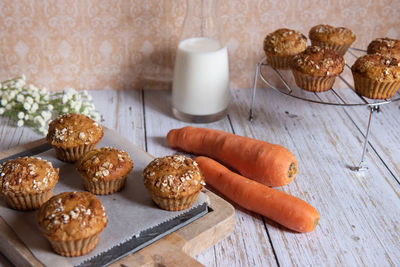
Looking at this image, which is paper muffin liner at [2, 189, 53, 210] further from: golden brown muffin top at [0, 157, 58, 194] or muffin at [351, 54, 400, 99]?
muffin at [351, 54, 400, 99]

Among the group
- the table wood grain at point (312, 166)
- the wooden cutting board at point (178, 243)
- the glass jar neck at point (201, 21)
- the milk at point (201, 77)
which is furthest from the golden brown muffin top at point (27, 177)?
the glass jar neck at point (201, 21)

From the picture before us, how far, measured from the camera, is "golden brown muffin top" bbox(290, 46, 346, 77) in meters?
1.71

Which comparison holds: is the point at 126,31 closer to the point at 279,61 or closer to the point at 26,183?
the point at 279,61

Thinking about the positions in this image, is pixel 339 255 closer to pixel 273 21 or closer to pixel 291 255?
pixel 291 255

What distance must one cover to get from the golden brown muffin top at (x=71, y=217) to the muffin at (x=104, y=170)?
13cm

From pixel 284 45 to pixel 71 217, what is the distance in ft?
3.75

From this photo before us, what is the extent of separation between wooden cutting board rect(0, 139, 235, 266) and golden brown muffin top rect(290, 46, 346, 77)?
65cm

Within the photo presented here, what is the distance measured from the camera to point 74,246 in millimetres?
1120

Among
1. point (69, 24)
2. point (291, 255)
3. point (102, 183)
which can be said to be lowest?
point (291, 255)

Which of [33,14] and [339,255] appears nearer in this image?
[339,255]

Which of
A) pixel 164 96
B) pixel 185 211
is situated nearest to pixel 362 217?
pixel 185 211

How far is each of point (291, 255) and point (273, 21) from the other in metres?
1.21

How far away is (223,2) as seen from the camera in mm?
2105

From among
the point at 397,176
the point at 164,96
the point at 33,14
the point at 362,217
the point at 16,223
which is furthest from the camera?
the point at 164,96
